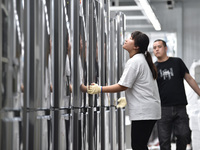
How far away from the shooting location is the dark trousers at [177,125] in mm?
4656

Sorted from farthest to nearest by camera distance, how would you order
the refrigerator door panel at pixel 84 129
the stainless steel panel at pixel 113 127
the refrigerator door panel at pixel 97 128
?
the stainless steel panel at pixel 113 127 < the refrigerator door panel at pixel 97 128 < the refrigerator door panel at pixel 84 129

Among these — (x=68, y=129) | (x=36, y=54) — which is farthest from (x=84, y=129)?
(x=36, y=54)

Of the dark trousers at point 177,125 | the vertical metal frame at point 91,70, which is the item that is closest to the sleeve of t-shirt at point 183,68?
the dark trousers at point 177,125

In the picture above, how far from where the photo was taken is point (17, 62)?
6.63ft

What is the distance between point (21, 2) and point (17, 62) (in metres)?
0.29

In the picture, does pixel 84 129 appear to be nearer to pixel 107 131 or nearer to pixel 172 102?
pixel 107 131

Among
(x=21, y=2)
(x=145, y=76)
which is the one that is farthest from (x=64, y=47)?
(x=145, y=76)

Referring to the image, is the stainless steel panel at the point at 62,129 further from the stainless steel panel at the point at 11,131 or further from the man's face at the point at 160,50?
the man's face at the point at 160,50

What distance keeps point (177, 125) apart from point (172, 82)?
0.47 meters

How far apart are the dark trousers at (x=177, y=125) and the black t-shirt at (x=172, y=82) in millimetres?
76

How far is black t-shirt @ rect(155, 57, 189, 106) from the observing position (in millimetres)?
4699

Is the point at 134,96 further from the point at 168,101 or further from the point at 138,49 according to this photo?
the point at 168,101

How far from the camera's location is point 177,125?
4.70 meters

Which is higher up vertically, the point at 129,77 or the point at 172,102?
the point at 129,77
